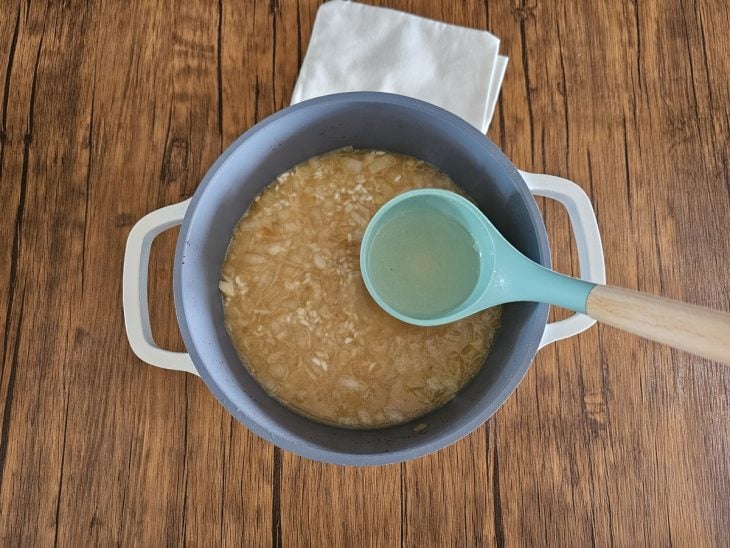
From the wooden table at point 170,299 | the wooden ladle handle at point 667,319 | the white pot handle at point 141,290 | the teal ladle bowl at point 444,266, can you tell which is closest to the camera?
the wooden ladle handle at point 667,319

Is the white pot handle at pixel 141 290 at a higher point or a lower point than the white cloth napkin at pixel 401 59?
lower

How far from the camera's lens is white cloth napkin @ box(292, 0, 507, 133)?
42.5 inches

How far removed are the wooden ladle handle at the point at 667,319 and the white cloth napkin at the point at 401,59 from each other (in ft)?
1.65

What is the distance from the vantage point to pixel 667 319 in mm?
594

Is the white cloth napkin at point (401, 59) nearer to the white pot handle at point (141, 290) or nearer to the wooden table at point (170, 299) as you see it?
the wooden table at point (170, 299)

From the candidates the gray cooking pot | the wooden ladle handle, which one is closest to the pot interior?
the gray cooking pot

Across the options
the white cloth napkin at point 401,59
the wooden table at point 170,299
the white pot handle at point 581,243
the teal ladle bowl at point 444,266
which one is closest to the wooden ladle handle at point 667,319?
the teal ladle bowl at point 444,266

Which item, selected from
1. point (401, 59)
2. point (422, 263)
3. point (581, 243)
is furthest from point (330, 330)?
point (401, 59)

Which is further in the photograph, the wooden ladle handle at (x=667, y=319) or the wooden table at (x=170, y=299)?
the wooden table at (x=170, y=299)

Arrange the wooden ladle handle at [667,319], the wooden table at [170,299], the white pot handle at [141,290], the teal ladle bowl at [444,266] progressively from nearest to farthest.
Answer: the wooden ladle handle at [667,319]
the teal ladle bowl at [444,266]
the white pot handle at [141,290]
the wooden table at [170,299]

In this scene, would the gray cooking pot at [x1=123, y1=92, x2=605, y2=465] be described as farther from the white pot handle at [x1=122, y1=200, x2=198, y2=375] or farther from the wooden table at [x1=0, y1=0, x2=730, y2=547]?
the wooden table at [x1=0, y1=0, x2=730, y2=547]

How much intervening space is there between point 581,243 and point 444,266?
0.20m

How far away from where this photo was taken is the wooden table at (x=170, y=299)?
1.02 meters

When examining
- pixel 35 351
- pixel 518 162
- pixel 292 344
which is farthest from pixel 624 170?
pixel 35 351
